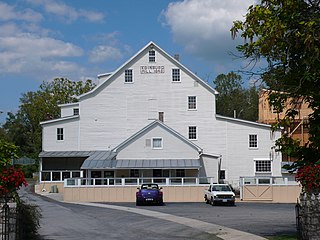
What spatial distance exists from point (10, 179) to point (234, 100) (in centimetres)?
9031

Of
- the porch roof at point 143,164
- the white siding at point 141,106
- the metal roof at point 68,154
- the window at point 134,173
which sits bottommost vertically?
the window at point 134,173

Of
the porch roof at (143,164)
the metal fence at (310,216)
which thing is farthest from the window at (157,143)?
the metal fence at (310,216)

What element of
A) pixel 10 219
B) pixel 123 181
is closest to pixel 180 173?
pixel 123 181

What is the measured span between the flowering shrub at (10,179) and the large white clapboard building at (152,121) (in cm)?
4037

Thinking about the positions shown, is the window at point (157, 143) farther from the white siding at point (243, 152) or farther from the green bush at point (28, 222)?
the green bush at point (28, 222)

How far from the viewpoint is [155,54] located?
186 ft

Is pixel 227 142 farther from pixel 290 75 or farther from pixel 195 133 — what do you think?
pixel 290 75

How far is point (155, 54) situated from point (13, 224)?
42.9 metres

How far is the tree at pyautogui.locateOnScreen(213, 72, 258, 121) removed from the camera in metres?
98.4

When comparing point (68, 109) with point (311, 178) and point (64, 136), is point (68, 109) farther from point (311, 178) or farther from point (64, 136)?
point (311, 178)

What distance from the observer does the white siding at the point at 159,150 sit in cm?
5209

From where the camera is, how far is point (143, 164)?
50.9 m

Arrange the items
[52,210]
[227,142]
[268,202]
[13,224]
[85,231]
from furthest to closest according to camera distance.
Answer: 1. [227,142]
2. [268,202]
3. [52,210]
4. [85,231]
5. [13,224]

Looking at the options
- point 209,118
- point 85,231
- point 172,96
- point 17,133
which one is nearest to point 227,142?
point 209,118
